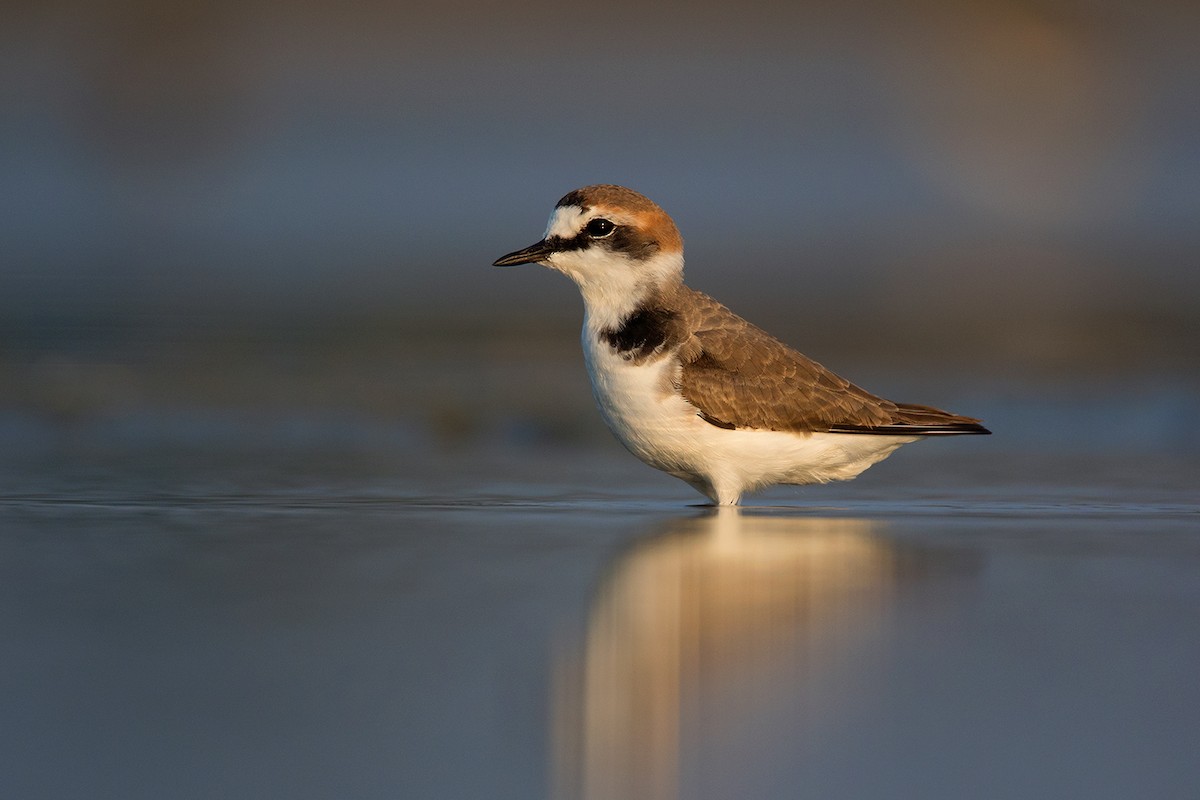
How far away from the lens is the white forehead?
7.26 m

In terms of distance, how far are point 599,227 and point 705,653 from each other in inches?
123

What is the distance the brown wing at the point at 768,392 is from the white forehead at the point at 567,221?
22.4 inches

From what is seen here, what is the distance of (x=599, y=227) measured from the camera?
7.27 meters

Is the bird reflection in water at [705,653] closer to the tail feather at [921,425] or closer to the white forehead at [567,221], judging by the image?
the tail feather at [921,425]

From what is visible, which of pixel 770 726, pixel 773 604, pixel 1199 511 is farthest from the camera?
pixel 1199 511

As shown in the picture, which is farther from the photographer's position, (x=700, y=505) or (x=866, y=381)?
(x=866, y=381)

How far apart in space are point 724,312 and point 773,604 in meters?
2.65

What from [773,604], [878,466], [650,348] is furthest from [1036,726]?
[878,466]

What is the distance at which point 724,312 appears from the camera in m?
7.53

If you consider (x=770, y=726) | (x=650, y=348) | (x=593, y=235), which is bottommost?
(x=770, y=726)

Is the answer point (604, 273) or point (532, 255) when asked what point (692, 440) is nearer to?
point (604, 273)

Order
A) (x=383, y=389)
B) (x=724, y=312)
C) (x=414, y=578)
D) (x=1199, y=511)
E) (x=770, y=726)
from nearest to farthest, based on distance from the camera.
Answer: (x=770, y=726)
(x=414, y=578)
(x=1199, y=511)
(x=724, y=312)
(x=383, y=389)

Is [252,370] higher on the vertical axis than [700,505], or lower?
higher

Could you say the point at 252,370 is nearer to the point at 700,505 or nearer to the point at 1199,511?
the point at 700,505
